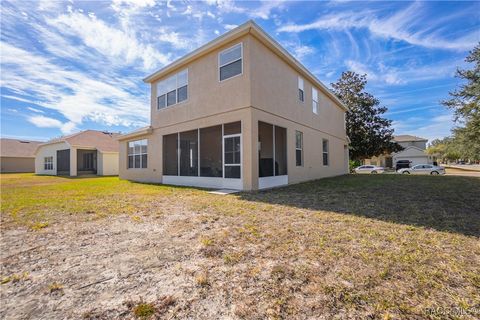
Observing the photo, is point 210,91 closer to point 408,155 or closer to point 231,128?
point 231,128

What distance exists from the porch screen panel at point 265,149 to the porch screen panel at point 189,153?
3262 millimetres

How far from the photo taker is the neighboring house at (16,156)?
1193 inches

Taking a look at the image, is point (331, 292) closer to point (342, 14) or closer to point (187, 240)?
point (187, 240)

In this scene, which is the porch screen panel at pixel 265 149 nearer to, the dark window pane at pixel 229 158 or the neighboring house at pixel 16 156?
the dark window pane at pixel 229 158

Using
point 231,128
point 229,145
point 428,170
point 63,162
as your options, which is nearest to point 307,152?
point 231,128

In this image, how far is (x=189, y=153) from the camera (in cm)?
1122

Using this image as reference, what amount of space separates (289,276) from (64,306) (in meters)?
2.11

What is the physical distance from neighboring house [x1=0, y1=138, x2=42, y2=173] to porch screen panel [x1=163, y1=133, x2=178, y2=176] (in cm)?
3246

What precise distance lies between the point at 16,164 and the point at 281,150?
40160mm

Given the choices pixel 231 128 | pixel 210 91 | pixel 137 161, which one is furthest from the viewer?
pixel 137 161

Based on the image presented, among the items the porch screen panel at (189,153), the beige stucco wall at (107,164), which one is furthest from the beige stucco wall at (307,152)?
the beige stucco wall at (107,164)

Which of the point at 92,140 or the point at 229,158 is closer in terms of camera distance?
the point at 229,158

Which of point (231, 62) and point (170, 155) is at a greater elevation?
point (231, 62)

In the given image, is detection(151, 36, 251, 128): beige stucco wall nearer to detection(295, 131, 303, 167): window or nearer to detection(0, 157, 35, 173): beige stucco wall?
detection(295, 131, 303, 167): window
